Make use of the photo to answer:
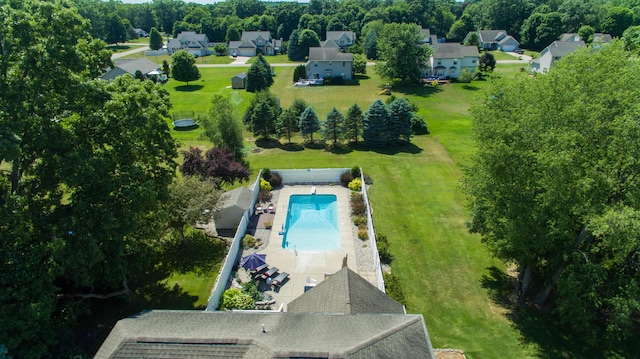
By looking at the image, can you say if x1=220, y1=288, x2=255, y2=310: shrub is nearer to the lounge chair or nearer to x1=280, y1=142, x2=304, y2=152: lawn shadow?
the lounge chair

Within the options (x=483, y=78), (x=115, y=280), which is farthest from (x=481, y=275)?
(x=483, y=78)

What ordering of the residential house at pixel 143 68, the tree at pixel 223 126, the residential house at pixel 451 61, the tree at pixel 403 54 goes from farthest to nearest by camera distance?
the residential house at pixel 451 61 < the residential house at pixel 143 68 < the tree at pixel 403 54 < the tree at pixel 223 126

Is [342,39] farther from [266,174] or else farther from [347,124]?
[266,174]

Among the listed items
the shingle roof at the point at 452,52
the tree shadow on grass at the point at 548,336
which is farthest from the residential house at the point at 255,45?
the tree shadow on grass at the point at 548,336

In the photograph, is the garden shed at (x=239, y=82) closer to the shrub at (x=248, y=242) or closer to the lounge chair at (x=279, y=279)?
the shrub at (x=248, y=242)

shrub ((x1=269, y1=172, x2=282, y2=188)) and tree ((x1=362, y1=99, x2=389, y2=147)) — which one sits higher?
tree ((x1=362, y1=99, x2=389, y2=147))

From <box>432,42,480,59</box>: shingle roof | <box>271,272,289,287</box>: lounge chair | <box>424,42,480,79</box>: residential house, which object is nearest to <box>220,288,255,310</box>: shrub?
<box>271,272,289,287</box>: lounge chair
